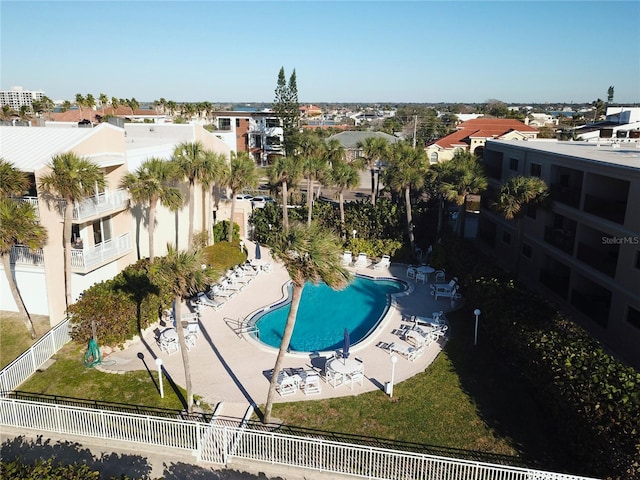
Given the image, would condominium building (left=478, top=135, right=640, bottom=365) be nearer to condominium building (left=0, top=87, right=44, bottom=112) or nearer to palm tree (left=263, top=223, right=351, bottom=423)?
palm tree (left=263, top=223, right=351, bottom=423)

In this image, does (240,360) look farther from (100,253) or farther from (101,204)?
(101,204)

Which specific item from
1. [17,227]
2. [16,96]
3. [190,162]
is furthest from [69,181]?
[16,96]

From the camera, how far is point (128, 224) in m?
22.5

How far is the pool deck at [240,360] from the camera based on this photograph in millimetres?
15180

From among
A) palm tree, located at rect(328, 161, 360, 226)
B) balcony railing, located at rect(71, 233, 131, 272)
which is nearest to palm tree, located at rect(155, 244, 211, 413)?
balcony railing, located at rect(71, 233, 131, 272)

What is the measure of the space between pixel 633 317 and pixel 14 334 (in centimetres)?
2377

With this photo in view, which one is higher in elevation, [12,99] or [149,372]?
[12,99]

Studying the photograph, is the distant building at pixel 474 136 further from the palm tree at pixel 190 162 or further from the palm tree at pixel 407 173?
the palm tree at pixel 190 162

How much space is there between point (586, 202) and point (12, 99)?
574 feet

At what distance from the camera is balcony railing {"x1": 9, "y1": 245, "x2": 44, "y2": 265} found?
18812 mm

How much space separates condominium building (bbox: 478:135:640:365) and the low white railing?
20280 mm

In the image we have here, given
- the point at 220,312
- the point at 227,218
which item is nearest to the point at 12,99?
the point at 227,218

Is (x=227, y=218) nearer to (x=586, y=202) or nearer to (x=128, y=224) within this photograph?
(x=128, y=224)

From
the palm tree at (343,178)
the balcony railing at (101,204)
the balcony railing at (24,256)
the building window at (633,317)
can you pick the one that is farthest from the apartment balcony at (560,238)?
the balcony railing at (24,256)
